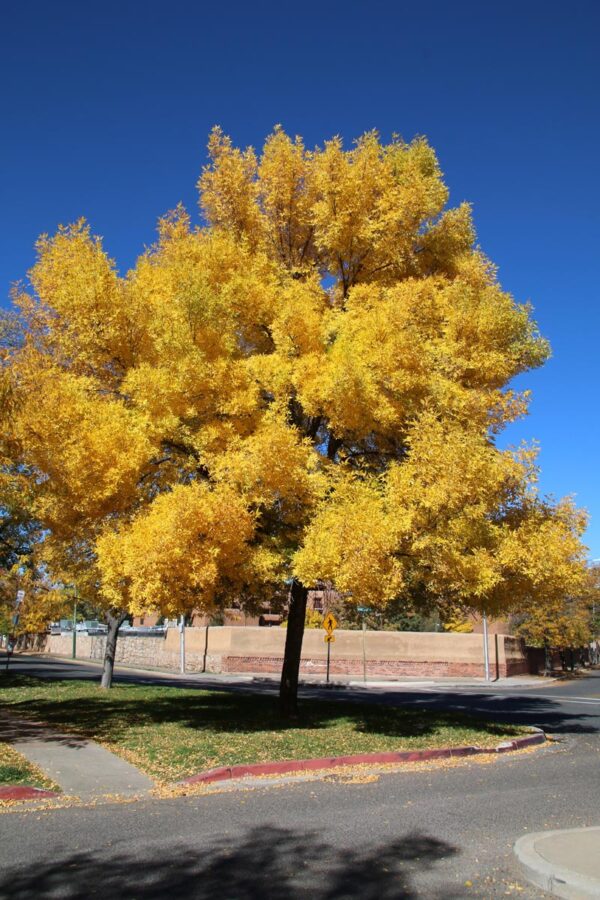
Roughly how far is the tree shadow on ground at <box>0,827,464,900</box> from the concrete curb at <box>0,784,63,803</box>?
2.53 meters

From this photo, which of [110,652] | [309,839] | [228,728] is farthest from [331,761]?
[110,652]

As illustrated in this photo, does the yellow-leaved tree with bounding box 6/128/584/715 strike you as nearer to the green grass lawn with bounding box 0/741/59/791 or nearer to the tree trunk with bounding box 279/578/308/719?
the tree trunk with bounding box 279/578/308/719

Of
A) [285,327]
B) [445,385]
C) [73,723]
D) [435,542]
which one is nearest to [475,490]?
[435,542]

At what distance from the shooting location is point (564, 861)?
539cm

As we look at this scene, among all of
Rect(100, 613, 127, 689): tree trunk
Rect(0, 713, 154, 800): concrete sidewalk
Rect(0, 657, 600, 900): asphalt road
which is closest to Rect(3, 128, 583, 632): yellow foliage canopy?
Rect(0, 713, 154, 800): concrete sidewalk

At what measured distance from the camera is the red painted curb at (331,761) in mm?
9109

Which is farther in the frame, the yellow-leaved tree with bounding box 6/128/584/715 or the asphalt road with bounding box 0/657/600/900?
the yellow-leaved tree with bounding box 6/128/584/715

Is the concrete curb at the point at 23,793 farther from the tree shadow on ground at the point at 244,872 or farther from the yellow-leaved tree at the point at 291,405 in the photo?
the yellow-leaved tree at the point at 291,405

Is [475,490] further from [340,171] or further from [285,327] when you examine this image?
[340,171]

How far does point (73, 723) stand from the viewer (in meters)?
13.8

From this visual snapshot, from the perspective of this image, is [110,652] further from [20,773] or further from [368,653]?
[20,773]

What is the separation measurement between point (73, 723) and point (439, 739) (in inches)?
278

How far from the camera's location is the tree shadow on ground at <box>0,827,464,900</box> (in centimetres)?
493

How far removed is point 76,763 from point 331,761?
358cm
